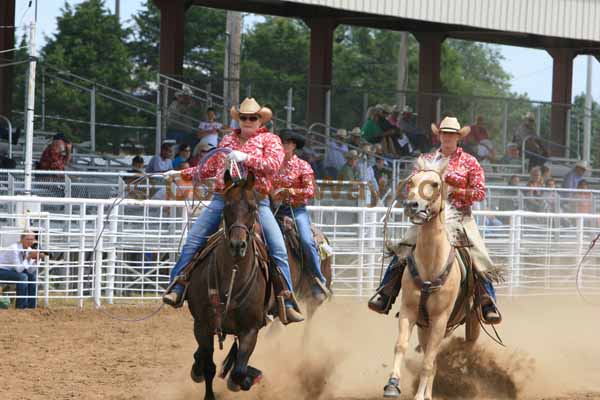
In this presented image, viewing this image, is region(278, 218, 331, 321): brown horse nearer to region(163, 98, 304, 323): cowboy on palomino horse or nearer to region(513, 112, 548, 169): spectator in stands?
region(163, 98, 304, 323): cowboy on palomino horse

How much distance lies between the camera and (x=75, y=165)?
18.2m

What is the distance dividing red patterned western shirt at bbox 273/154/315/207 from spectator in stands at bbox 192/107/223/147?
7479 millimetres

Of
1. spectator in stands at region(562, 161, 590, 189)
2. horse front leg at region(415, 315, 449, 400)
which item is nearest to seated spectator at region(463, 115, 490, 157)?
spectator in stands at region(562, 161, 590, 189)

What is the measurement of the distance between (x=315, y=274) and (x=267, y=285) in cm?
184

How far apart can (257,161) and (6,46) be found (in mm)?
12586

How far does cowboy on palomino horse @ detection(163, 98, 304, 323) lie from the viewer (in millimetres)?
7449

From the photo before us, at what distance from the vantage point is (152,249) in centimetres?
1395

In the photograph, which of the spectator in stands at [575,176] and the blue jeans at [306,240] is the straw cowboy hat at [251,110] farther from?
the spectator in stands at [575,176]

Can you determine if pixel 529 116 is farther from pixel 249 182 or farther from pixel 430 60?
pixel 249 182

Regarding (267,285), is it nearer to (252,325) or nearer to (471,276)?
(252,325)

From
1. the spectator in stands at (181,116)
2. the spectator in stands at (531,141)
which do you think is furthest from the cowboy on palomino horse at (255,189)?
the spectator in stands at (531,141)

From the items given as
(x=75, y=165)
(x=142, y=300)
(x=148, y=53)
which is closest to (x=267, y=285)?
(x=142, y=300)

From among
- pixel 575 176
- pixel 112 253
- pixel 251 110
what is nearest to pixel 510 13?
pixel 575 176

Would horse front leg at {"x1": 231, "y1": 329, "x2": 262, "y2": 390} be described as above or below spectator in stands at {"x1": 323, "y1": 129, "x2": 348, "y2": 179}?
below
